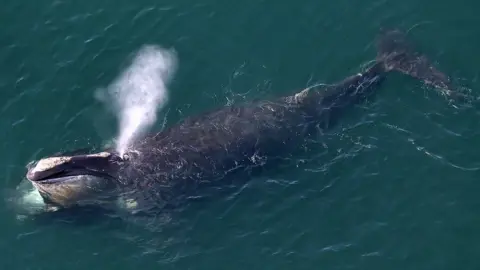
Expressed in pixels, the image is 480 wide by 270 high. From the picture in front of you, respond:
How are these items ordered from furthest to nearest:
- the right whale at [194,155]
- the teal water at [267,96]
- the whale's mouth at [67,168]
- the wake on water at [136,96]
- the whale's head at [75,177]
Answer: the wake on water at [136,96] < the right whale at [194,155] < the teal water at [267,96] < the whale's head at [75,177] < the whale's mouth at [67,168]

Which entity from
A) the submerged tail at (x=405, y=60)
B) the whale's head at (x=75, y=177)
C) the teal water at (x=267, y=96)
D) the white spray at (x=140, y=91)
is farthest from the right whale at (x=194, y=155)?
the white spray at (x=140, y=91)

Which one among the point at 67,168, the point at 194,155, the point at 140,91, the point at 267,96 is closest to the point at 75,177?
the point at 67,168

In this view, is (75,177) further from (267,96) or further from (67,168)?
(267,96)

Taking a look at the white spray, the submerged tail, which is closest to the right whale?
the submerged tail

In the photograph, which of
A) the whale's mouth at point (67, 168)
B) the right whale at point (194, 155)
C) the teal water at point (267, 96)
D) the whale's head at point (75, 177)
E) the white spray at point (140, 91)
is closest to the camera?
the whale's mouth at point (67, 168)

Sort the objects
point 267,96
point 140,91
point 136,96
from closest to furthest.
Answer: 1. point 267,96
2. point 136,96
3. point 140,91

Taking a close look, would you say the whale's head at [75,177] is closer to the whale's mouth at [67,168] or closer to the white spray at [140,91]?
the whale's mouth at [67,168]
